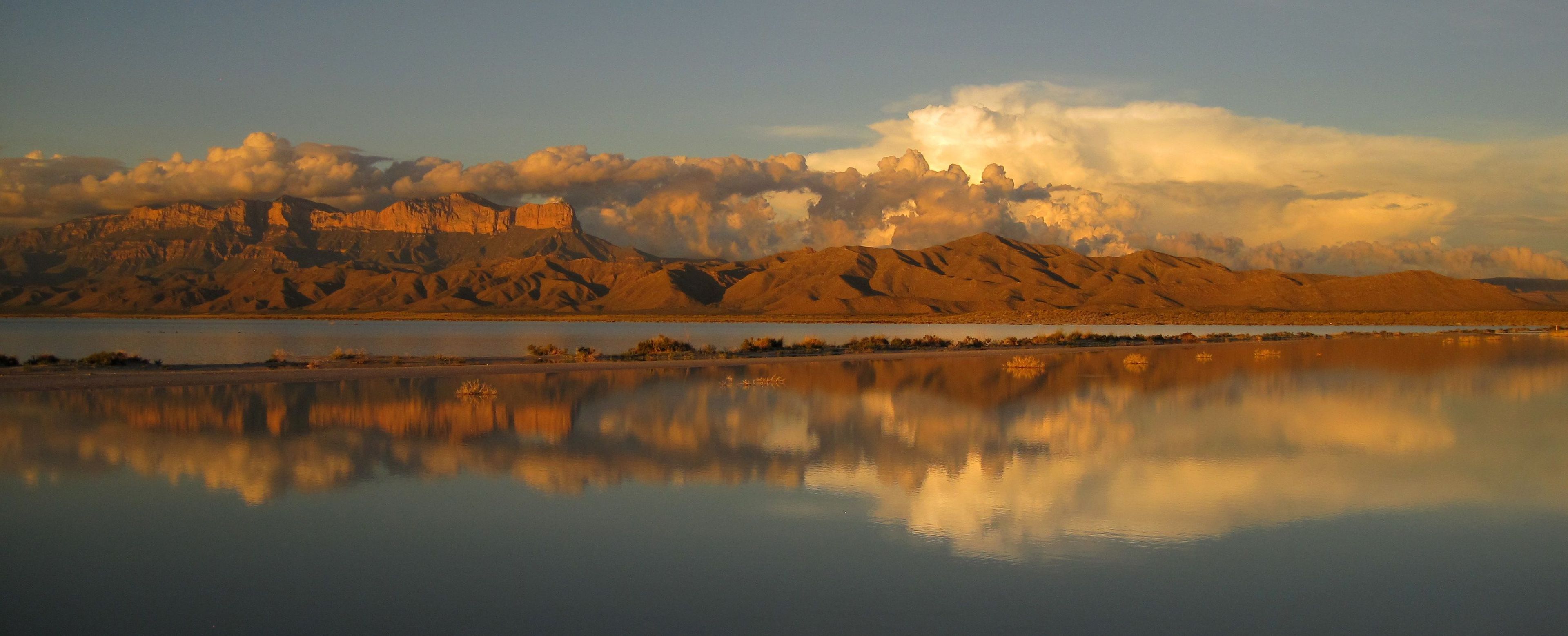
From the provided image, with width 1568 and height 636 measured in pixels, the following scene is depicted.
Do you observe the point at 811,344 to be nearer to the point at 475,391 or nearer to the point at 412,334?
the point at 475,391

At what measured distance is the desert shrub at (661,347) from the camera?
37.0 m

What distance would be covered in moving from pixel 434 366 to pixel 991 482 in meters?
21.2

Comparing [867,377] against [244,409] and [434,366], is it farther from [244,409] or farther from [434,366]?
[244,409]

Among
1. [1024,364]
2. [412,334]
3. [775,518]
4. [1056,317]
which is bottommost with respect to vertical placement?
[412,334]

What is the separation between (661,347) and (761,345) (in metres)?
4.45

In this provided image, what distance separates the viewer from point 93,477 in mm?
11008

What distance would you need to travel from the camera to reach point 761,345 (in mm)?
40938

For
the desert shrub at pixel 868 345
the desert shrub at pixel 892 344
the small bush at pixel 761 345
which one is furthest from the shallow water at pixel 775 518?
the desert shrub at pixel 892 344

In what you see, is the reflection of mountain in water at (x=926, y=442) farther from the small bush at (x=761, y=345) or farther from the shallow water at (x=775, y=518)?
the small bush at (x=761, y=345)

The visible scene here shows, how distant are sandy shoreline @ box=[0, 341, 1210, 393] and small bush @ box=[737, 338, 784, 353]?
3.16 meters

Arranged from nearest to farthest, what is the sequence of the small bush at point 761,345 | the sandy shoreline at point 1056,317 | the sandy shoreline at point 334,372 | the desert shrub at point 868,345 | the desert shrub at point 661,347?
1. the sandy shoreline at point 334,372
2. the desert shrub at point 661,347
3. the small bush at point 761,345
4. the desert shrub at point 868,345
5. the sandy shoreline at point 1056,317

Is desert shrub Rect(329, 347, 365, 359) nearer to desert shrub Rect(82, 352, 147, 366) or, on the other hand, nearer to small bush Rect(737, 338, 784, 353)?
desert shrub Rect(82, 352, 147, 366)

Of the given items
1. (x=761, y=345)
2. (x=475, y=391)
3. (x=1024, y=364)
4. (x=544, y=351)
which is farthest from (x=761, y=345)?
(x=475, y=391)

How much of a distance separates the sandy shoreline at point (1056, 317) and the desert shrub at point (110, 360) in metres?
80.3
